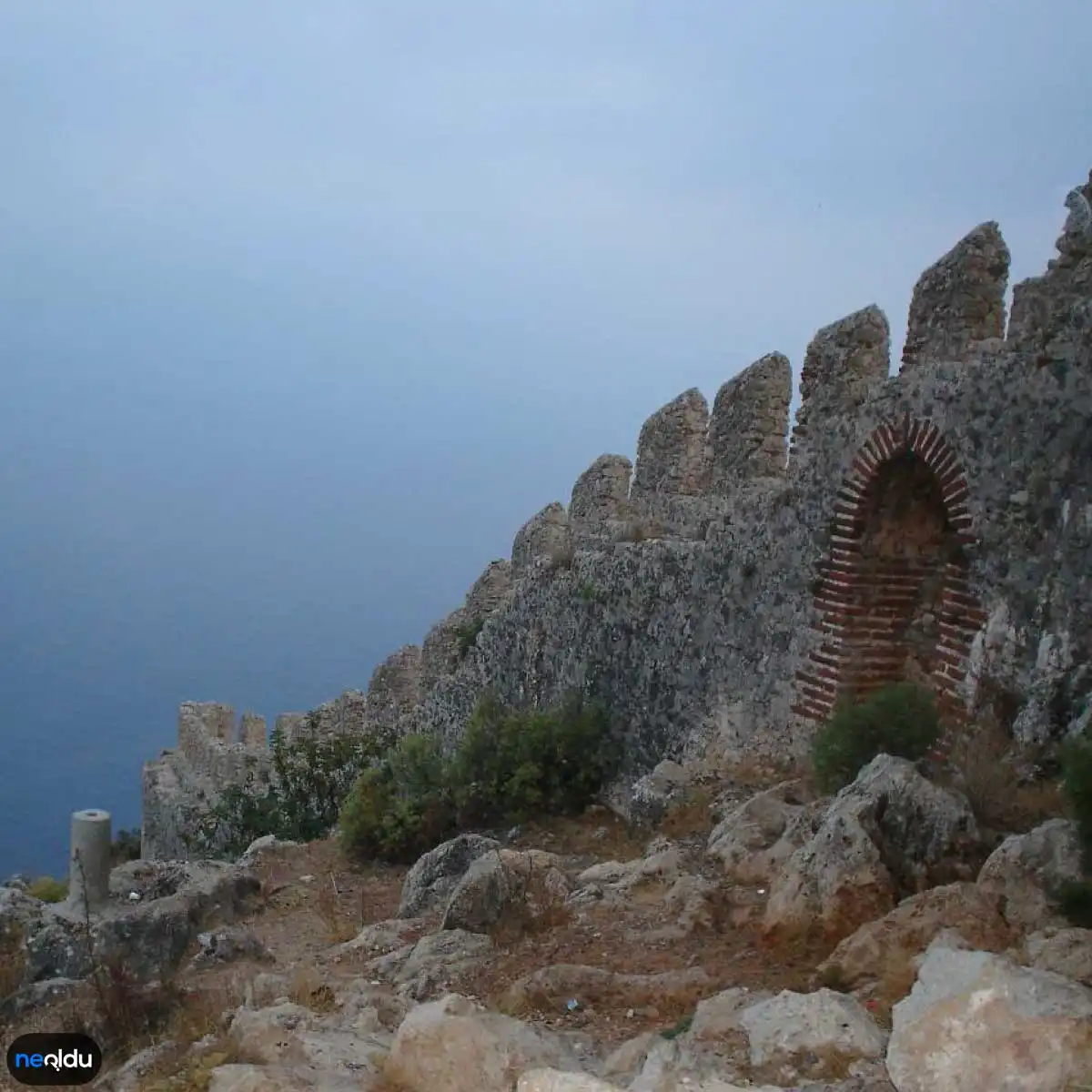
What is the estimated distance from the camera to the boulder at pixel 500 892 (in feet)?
18.9

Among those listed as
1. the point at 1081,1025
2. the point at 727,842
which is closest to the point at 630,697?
the point at 727,842

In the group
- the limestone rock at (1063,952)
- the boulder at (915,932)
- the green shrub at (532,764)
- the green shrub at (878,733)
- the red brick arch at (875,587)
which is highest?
the red brick arch at (875,587)

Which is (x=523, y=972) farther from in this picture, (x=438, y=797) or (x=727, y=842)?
(x=438, y=797)

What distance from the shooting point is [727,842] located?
5.91 meters

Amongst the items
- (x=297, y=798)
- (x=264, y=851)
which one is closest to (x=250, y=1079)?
(x=264, y=851)

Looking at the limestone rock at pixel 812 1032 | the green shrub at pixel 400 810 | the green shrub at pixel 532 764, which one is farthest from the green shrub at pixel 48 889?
the limestone rock at pixel 812 1032

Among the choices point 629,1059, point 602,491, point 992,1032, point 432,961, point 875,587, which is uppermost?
point 602,491

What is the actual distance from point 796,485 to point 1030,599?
2.23 metres

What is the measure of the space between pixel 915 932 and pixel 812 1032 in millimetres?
833

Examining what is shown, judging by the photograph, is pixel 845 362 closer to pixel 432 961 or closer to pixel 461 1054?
pixel 432 961

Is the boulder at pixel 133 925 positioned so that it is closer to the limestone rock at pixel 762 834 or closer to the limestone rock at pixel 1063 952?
the limestone rock at pixel 762 834

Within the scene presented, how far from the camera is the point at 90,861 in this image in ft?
29.0

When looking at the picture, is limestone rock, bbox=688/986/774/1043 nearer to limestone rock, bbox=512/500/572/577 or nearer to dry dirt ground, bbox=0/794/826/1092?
dry dirt ground, bbox=0/794/826/1092

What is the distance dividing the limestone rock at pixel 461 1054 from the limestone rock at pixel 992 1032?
1122 millimetres
